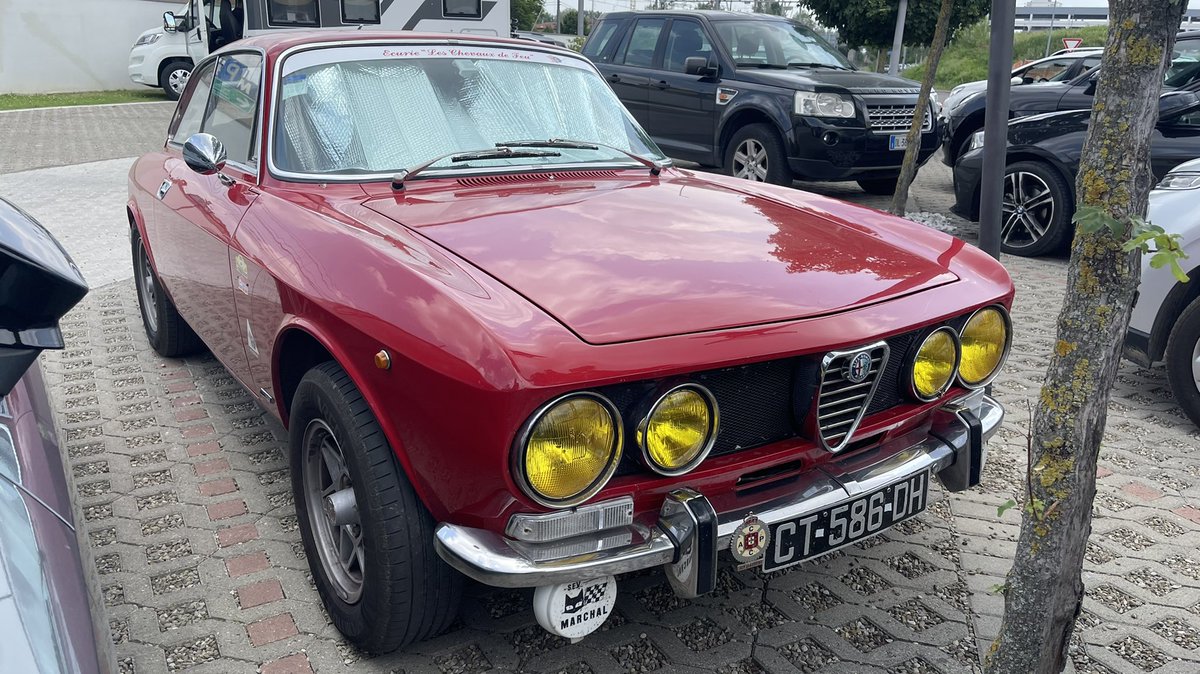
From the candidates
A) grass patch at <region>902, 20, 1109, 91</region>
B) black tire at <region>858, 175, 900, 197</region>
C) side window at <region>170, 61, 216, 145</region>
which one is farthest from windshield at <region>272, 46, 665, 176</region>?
grass patch at <region>902, 20, 1109, 91</region>

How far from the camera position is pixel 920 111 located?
6.84 m

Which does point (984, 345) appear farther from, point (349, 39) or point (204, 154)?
point (204, 154)

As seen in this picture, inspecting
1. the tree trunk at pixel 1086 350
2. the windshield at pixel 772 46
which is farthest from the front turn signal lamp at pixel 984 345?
the windshield at pixel 772 46

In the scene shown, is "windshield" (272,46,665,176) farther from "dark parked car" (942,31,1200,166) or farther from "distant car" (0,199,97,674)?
"dark parked car" (942,31,1200,166)

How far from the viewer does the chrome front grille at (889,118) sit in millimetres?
8117

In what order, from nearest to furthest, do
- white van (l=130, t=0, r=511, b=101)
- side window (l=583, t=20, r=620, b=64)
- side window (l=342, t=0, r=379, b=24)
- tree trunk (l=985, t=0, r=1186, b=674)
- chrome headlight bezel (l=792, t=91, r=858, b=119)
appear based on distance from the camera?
1. tree trunk (l=985, t=0, r=1186, b=674)
2. chrome headlight bezel (l=792, t=91, r=858, b=119)
3. side window (l=583, t=20, r=620, b=64)
4. white van (l=130, t=0, r=511, b=101)
5. side window (l=342, t=0, r=379, b=24)

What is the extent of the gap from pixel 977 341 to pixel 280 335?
2.02 meters

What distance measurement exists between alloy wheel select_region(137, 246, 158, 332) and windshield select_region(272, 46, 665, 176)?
1850 mm

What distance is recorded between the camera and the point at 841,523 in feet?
7.39

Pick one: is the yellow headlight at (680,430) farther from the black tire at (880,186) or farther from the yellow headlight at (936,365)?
the black tire at (880,186)

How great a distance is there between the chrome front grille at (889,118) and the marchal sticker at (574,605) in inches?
271

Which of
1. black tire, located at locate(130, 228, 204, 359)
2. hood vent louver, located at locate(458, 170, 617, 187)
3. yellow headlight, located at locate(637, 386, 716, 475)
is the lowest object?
black tire, located at locate(130, 228, 204, 359)

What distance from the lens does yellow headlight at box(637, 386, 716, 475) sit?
2027 mm

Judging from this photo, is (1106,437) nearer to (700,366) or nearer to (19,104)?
(700,366)
